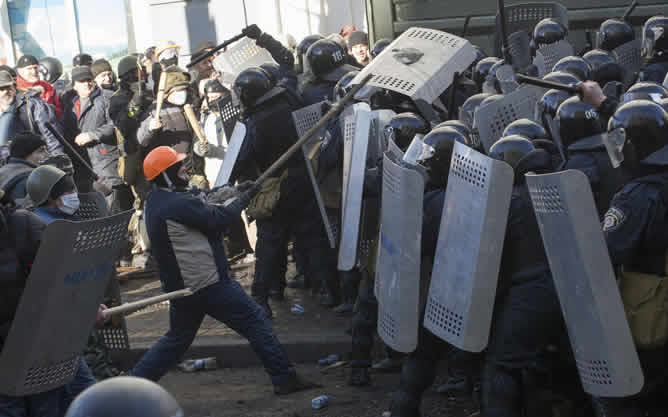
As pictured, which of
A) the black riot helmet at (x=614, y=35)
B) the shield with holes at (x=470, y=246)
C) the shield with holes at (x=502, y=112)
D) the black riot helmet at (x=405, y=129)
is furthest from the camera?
the black riot helmet at (x=614, y=35)

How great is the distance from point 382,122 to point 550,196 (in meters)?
2.95

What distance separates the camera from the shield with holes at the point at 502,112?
21.3ft

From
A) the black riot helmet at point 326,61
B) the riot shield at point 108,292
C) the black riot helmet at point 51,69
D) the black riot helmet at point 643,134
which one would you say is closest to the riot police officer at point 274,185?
the black riot helmet at point 326,61

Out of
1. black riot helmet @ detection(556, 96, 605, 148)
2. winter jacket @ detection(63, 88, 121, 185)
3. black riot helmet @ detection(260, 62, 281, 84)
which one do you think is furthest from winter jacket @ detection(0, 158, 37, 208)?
winter jacket @ detection(63, 88, 121, 185)

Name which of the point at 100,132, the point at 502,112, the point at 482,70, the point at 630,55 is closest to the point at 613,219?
the point at 502,112

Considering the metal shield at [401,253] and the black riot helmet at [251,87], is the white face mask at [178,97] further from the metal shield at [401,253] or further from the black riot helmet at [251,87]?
the metal shield at [401,253]

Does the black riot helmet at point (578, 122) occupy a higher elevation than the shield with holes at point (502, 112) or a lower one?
higher

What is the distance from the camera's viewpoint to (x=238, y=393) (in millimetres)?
7262

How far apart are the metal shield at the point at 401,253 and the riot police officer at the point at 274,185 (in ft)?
9.48

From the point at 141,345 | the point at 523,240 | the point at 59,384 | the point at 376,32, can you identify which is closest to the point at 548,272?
the point at 523,240

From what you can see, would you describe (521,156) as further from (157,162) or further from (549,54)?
(549,54)

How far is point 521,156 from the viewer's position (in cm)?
519

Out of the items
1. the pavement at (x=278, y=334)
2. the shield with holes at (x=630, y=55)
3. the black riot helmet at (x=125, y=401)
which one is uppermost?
the black riot helmet at (x=125, y=401)

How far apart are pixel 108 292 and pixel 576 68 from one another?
360cm
